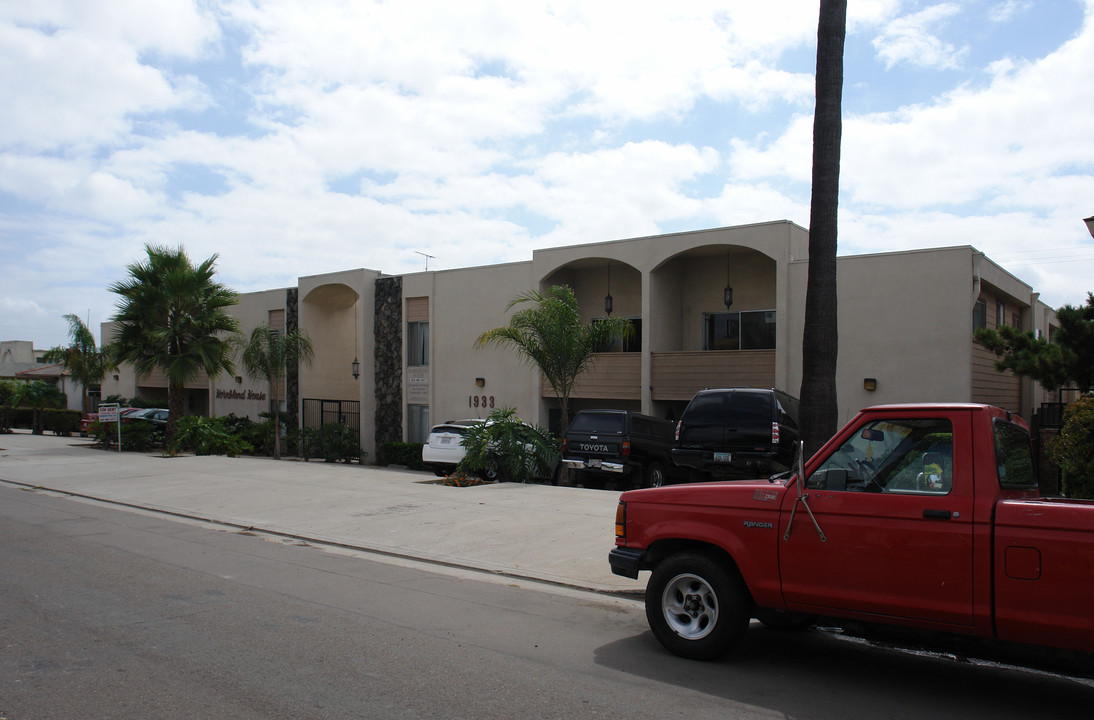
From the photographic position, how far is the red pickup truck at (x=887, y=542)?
15.0ft

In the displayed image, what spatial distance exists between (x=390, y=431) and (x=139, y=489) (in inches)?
413

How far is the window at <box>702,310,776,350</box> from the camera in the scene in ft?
68.7

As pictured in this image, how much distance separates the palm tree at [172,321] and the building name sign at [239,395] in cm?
375

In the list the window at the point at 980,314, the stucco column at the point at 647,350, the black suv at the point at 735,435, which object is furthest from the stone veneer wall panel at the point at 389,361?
the window at the point at 980,314

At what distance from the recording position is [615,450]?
1616 cm

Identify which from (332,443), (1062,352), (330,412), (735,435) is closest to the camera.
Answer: (1062,352)

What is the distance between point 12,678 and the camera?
5.32 meters

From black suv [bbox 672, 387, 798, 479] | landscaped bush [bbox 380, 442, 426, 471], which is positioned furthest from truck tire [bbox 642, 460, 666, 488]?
landscaped bush [bbox 380, 442, 426, 471]

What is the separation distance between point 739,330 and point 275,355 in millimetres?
15457

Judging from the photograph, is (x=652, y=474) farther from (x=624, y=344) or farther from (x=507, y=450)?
(x=624, y=344)

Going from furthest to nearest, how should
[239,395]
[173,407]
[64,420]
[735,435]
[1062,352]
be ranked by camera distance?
[64,420]
[239,395]
[173,407]
[735,435]
[1062,352]

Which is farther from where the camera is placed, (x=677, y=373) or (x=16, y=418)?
(x=16, y=418)

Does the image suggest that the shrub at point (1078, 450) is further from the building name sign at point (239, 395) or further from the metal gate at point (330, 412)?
the building name sign at point (239, 395)

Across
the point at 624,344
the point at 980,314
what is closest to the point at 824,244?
the point at 980,314
